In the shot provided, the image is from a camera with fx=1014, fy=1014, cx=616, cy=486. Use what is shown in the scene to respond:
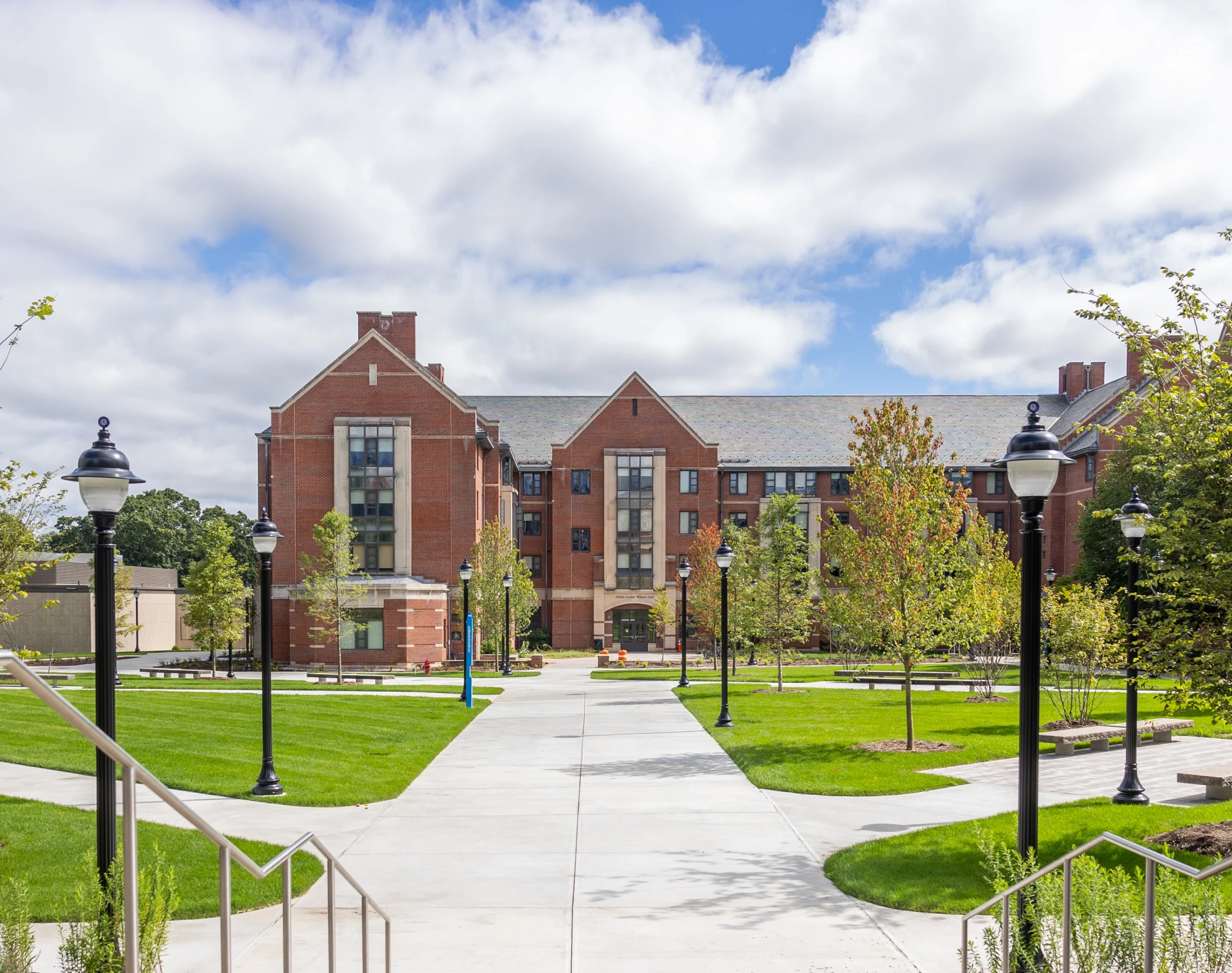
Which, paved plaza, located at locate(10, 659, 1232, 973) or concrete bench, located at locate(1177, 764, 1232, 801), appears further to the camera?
concrete bench, located at locate(1177, 764, 1232, 801)

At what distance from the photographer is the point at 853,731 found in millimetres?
22797

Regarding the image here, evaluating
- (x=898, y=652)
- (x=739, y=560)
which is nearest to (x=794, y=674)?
(x=739, y=560)

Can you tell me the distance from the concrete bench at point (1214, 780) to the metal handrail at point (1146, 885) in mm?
9133

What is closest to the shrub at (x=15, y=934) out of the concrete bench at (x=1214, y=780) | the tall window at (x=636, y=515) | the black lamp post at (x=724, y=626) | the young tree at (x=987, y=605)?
the concrete bench at (x=1214, y=780)

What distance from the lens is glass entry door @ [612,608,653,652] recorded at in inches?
2621

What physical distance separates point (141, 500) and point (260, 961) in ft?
369

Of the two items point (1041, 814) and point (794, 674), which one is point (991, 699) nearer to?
point (794, 674)

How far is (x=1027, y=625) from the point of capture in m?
8.20

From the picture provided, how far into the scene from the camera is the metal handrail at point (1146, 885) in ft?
15.1

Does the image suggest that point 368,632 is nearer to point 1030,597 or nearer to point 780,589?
point 780,589

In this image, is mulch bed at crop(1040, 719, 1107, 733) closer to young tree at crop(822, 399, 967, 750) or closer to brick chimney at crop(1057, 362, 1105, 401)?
young tree at crop(822, 399, 967, 750)

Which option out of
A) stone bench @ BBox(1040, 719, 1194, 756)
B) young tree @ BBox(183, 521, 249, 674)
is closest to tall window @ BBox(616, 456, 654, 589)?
young tree @ BBox(183, 521, 249, 674)

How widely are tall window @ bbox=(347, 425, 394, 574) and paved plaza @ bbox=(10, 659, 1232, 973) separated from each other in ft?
A: 110

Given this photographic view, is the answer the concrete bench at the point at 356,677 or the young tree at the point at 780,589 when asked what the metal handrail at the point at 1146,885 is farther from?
the concrete bench at the point at 356,677
